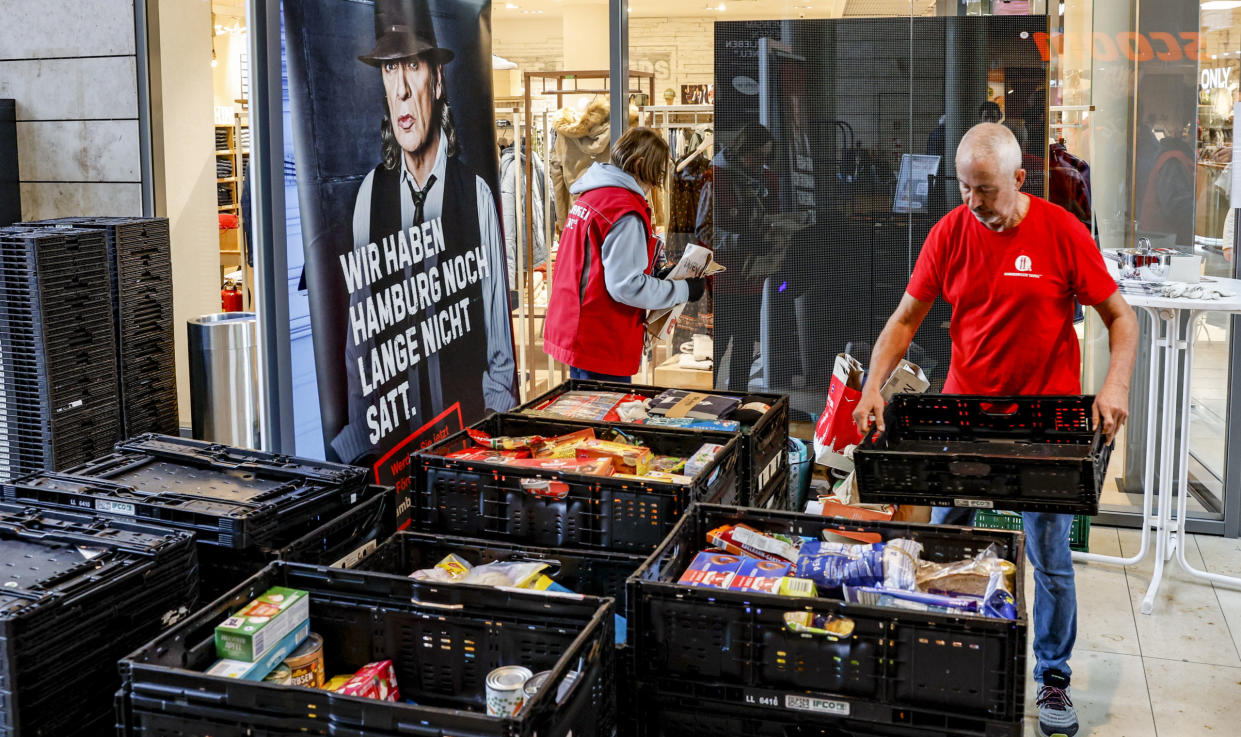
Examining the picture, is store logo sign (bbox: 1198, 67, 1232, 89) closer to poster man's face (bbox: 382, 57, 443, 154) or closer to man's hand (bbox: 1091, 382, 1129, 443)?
man's hand (bbox: 1091, 382, 1129, 443)

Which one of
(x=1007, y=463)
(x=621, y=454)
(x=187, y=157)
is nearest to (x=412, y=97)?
(x=621, y=454)

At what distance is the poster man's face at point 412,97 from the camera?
380 centimetres

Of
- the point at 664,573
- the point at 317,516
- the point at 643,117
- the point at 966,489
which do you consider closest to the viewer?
the point at 664,573

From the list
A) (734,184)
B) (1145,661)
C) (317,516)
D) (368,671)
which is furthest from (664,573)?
(734,184)

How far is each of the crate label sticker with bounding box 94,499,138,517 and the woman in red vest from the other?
215 centimetres

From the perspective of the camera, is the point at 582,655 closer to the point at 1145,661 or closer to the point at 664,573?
the point at 664,573

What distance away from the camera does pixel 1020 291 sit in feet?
10.9

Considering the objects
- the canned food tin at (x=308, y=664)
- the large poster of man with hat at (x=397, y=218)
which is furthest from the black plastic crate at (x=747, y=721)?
the large poster of man with hat at (x=397, y=218)

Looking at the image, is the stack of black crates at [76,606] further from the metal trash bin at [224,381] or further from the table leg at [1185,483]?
the table leg at [1185,483]

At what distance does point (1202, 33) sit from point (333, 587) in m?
4.64

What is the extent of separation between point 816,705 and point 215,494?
1.34 meters

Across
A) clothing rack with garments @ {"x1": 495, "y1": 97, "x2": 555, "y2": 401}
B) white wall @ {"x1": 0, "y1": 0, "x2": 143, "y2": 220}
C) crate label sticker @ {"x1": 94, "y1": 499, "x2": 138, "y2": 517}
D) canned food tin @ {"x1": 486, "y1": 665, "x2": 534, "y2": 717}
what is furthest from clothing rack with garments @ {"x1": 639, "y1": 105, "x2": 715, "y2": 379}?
canned food tin @ {"x1": 486, "y1": 665, "x2": 534, "y2": 717}

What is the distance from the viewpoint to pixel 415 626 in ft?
6.77

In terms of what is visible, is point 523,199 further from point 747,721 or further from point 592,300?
point 747,721
